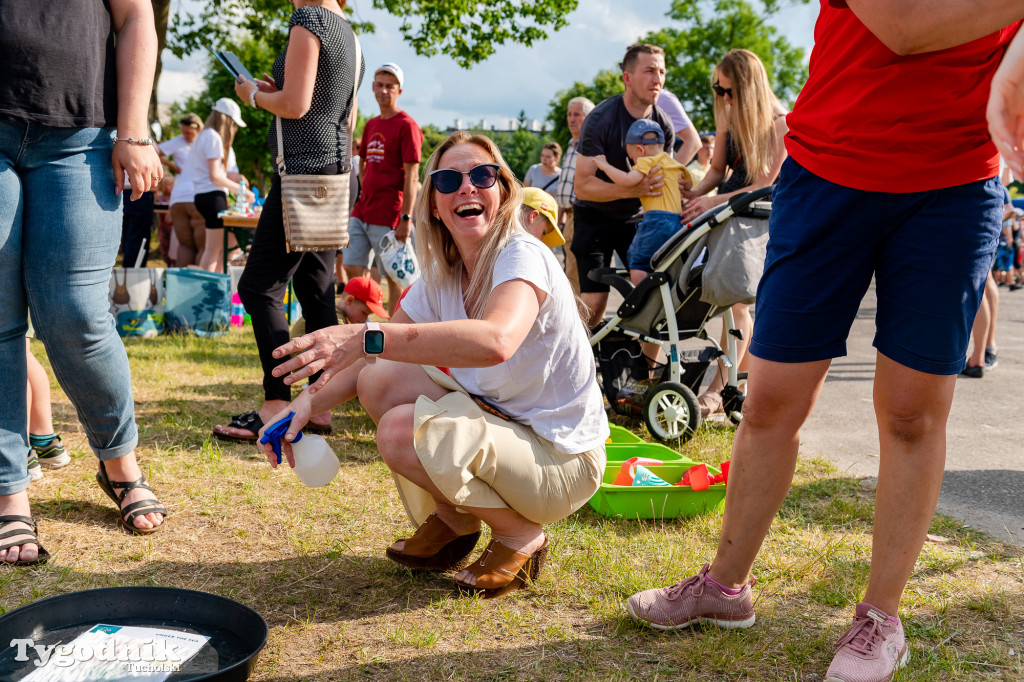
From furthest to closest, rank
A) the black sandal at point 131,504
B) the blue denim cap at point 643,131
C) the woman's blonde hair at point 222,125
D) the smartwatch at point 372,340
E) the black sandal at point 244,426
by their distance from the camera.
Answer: the woman's blonde hair at point 222,125 < the blue denim cap at point 643,131 < the black sandal at point 244,426 < the black sandal at point 131,504 < the smartwatch at point 372,340

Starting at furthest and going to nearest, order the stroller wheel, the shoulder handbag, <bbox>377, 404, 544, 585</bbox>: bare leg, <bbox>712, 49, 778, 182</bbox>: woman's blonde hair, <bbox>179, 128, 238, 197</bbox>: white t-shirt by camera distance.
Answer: <bbox>179, 128, 238, 197</bbox>: white t-shirt → <bbox>712, 49, 778, 182</bbox>: woman's blonde hair → the stroller wheel → the shoulder handbag → <bbox>377, 404, 544, 585</bbox>: bare leg

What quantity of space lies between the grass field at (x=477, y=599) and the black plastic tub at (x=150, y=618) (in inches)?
4.4

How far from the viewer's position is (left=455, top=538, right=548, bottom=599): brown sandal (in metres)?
2.32

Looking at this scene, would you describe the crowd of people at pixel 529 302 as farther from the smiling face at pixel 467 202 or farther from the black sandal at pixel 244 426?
the black sandal at pixel 244 426

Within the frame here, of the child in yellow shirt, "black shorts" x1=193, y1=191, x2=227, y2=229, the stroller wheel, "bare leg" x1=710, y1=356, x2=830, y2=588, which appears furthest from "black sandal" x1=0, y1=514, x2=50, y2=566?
"black shorts" x1=193, y1=191, x2=227, y2=229

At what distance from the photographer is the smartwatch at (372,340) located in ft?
5.53

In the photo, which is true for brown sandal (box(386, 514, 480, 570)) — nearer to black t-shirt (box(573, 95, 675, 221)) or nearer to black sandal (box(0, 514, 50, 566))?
black sandal (box(0, 514, 50, 566))

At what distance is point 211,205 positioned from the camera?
7641 mm

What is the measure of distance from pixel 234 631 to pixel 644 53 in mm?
3757

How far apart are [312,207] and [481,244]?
1.46m

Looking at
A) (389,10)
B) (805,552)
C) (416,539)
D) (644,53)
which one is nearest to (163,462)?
(416,539)

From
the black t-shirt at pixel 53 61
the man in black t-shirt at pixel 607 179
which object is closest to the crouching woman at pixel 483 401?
the black t-shirt at pixel 53 61

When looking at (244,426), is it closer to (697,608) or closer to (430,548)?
(430,548)

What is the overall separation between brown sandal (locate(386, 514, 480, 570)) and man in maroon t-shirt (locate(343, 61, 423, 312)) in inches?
144
